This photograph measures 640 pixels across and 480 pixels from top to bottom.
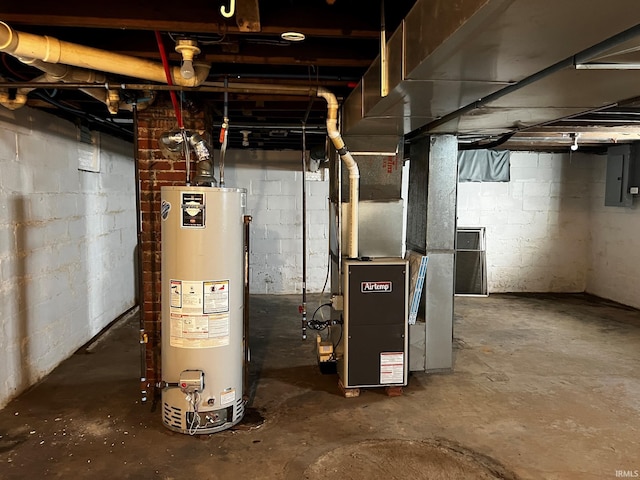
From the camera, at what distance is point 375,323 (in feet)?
11.0

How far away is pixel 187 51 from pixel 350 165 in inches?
50.0

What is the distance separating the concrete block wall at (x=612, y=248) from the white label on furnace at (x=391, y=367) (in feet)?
14.1

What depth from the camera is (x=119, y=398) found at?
3.30 meters

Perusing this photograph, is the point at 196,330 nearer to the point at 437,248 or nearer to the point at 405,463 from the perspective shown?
the point at 405,463

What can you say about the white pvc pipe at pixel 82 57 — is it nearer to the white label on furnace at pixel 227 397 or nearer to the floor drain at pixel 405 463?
the white label on furnace at pixel 227 397

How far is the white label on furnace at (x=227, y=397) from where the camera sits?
2.83 m

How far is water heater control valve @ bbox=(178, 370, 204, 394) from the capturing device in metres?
2.71

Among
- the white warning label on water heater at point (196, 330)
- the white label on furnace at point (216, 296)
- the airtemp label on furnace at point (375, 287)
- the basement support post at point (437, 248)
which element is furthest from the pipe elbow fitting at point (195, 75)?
the basement support post at point (437, 248)

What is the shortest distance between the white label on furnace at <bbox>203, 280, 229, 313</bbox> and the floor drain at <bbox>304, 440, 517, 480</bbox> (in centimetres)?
96

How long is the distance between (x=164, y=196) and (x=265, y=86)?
2.78 feet

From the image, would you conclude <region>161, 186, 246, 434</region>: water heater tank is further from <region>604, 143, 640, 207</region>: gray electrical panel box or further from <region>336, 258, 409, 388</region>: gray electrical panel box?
<region>604, 143, 640, 207</region>: gray electrical panel box

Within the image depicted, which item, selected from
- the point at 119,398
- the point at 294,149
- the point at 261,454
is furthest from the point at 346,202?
the point at 294,149

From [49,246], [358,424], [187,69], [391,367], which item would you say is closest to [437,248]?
[391,367]

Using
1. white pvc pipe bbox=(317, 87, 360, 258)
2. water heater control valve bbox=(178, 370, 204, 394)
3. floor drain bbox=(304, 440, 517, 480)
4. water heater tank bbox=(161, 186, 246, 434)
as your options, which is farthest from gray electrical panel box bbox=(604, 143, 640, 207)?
water heater control valve bbox=(178, 370, 204, 394)
